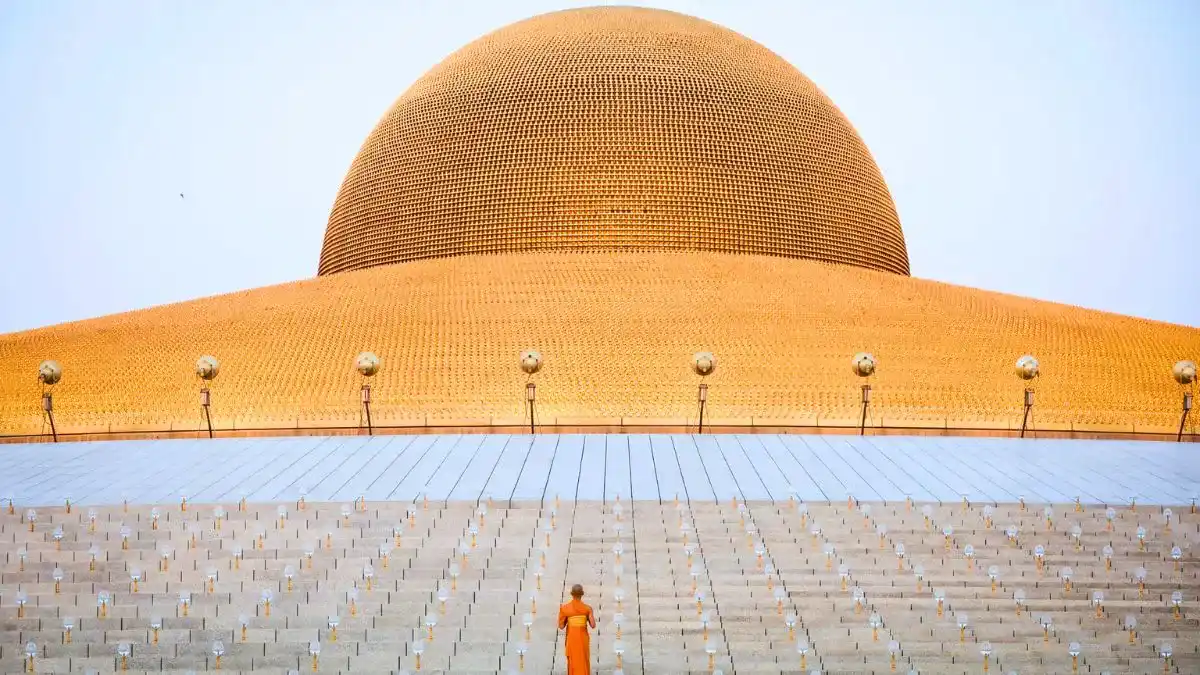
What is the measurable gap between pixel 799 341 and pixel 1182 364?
18.4 ft

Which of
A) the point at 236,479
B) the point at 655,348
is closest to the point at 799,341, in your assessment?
the point at 655,348

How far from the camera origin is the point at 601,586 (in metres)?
14.1

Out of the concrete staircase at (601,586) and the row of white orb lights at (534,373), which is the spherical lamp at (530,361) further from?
the concrete staircase at (601,586)

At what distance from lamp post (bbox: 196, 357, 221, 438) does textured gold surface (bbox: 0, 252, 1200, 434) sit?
231 mm

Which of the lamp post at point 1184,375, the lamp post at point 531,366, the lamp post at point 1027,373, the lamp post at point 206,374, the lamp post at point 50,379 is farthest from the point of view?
the lamp post at point 1184,375

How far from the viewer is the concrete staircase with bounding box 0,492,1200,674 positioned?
12.9m

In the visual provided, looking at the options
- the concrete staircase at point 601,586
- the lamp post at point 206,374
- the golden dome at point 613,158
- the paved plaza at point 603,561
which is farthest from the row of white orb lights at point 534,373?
the golden dome at point 613,158

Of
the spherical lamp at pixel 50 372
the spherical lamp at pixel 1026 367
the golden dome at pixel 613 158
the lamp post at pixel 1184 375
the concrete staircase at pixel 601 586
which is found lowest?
the concrete staircase at pixel 601 586

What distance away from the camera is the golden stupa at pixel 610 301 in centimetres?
2289

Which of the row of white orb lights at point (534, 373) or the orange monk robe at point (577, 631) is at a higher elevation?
the row of white orb lights at point (534, 373)

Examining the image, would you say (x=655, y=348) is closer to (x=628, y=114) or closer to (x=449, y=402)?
(x=449, y=402)

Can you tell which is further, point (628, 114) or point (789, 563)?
point (628, 114)

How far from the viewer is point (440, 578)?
47.1ft

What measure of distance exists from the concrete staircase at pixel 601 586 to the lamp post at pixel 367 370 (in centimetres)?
498
